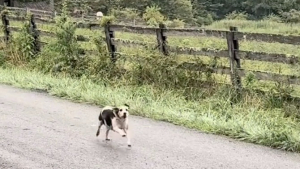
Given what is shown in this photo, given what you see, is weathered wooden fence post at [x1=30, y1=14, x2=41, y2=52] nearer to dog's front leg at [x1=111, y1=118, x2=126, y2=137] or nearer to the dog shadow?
the dog shadow

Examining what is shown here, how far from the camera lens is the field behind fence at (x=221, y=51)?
8289 millimetres

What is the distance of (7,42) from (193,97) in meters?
7.31

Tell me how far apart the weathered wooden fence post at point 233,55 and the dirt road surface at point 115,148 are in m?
1.75

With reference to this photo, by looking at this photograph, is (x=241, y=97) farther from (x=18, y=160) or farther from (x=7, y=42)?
(x=7, y=42)

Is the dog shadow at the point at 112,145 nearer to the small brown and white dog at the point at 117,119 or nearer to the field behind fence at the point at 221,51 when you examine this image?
the small brown and white dog at the point at 117,119

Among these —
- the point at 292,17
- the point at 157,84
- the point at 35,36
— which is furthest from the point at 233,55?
the point at 292,17

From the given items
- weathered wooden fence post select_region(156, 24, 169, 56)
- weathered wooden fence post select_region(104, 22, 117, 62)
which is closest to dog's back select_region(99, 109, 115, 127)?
weathered wooden fence post select_region(156, 24, 169, 56)

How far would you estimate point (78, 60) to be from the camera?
11758 millimetres

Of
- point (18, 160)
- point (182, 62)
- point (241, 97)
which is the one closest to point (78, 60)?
point (182, 62)

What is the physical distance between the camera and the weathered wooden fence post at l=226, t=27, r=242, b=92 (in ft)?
29.1

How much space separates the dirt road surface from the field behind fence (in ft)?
5.91

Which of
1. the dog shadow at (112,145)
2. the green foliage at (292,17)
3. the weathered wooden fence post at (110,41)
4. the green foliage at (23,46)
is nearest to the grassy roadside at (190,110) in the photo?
the weathered wooden fence post at (110,41)

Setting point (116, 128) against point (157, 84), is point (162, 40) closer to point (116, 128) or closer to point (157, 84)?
point (157, 84)

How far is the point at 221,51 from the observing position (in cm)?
911
